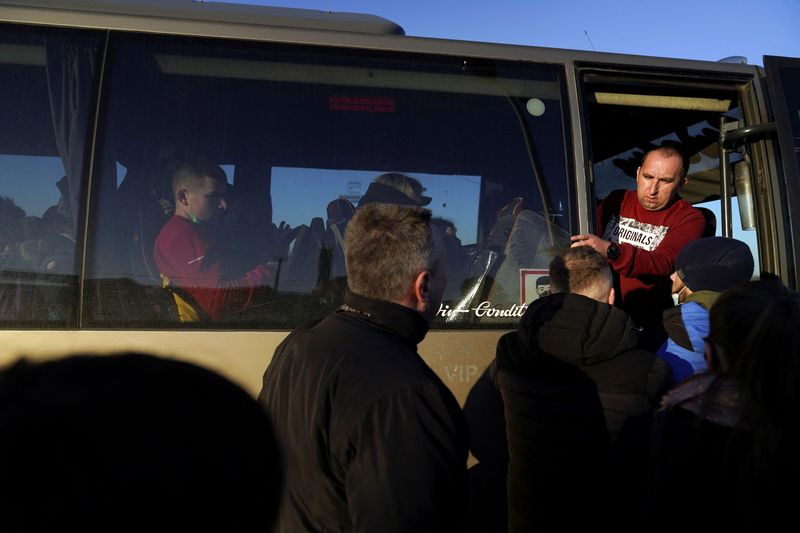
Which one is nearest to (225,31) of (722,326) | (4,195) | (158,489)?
(4,195)

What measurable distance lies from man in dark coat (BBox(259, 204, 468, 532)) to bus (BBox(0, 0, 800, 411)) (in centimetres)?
135

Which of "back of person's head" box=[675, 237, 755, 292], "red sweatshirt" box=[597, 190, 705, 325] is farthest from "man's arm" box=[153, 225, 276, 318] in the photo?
"red sweatshirt" box=[597, 190, 705, 325]

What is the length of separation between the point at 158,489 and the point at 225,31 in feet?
9.91

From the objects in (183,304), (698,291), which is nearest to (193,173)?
(183,304)

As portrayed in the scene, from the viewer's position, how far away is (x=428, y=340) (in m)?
3.29

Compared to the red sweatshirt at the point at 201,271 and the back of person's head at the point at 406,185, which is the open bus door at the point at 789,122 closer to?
the back of person's head at the point at 406,185

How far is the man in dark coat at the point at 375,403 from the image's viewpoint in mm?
1579

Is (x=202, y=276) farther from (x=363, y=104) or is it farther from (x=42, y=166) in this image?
(x=363, y=104)

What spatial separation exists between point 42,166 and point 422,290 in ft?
7.01

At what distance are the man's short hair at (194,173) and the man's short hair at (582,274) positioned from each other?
1573mm

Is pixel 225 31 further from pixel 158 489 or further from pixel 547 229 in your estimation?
pixel 158 489

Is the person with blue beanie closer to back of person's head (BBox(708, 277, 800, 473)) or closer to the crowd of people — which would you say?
the crowd of people

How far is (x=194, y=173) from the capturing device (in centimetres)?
329

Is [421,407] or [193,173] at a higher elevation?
[193,173]
